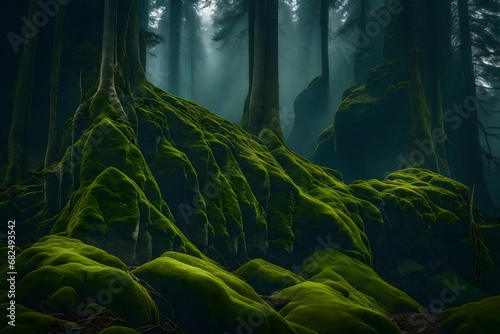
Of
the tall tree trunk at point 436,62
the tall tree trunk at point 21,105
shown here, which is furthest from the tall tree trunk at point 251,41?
the tall tree trunk at point 436,62

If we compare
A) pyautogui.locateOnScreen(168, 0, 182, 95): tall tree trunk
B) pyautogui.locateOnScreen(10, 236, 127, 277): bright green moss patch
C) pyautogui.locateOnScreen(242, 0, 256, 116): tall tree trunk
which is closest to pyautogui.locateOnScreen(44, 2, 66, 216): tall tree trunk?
pyautogui.locateOnScreen(10, 236, 127, 277): bright green moss patch

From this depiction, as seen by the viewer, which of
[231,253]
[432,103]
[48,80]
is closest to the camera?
[231,253]

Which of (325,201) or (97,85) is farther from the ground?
(97,85)

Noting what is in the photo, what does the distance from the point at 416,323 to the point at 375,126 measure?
64.4 feet

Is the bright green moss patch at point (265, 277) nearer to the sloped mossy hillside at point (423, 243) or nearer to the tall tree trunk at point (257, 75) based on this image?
the sloped mossy hillside at point (423, 243)

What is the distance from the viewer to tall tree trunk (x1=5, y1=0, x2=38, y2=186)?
15.0 metres

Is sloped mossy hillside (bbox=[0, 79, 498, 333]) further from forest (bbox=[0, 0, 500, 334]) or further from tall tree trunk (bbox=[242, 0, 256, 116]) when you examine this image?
tall tree trunk (bbox=[242, 0, 256, 116])

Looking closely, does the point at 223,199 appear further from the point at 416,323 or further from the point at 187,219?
the point at 416,323

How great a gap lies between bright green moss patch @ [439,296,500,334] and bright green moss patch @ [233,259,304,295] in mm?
3845

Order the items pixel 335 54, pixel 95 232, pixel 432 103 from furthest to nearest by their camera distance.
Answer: pixel 335 54, pixel 432 103, pixel 95 232

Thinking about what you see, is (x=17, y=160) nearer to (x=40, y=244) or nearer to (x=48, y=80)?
(x=48, y=80)

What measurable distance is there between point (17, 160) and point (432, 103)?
24.1 meters

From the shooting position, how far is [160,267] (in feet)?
27.4

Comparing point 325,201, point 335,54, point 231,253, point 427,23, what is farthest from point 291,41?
point 231,253
